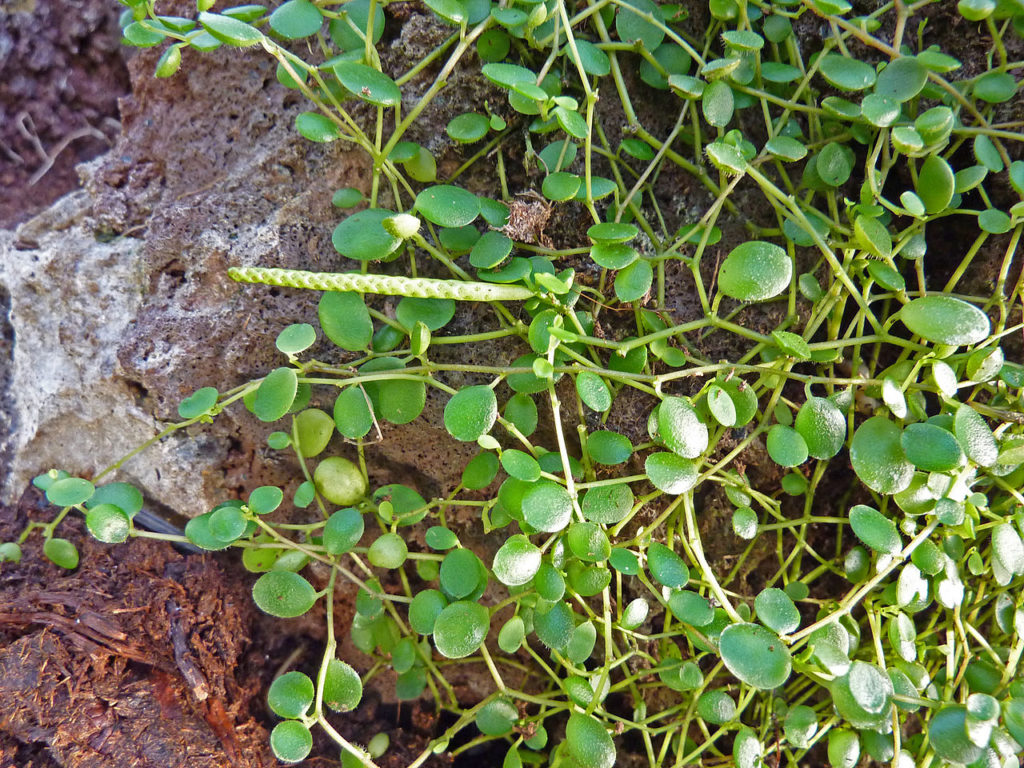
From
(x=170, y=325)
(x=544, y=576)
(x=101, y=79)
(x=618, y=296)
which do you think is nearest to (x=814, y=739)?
(x=544, y=576)

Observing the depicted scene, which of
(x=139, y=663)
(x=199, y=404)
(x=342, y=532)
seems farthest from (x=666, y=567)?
(x=139, y=663)

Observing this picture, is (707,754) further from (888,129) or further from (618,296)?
(888,129)

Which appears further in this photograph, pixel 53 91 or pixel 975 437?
pixel 53 91

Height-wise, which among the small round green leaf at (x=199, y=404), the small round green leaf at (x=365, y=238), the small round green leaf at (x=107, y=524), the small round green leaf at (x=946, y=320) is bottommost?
the small round green leaf at (x=107, y=524)

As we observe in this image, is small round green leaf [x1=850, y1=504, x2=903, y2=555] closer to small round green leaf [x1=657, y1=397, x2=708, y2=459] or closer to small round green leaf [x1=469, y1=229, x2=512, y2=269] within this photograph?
small round green leaf [x1=657, y1=397, x2=708, y2=459]

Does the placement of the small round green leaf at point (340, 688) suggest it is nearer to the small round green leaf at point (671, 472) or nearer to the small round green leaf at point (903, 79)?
the small round green leaf at point (671, 472)

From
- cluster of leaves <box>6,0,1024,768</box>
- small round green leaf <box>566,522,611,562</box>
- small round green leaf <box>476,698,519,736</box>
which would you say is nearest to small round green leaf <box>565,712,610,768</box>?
cluster of leaves <box>6,0,1024,768</box>

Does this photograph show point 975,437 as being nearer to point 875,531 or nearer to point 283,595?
point 875,531

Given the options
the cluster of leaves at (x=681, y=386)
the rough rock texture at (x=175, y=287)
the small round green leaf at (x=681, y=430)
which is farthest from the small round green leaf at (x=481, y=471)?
the small round green leaf at (x=681, y=430)
